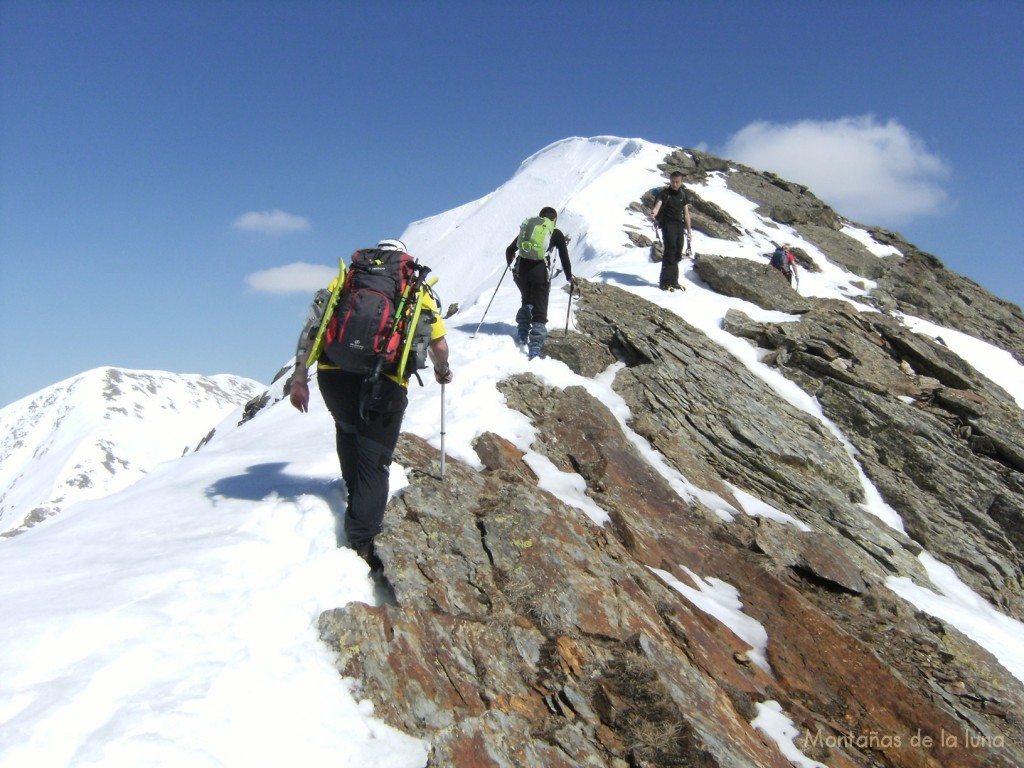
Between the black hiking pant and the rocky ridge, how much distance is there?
0.52 m

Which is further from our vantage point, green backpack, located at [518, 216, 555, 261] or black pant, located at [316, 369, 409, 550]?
green backpack, located at [518, 216, 555, 261]

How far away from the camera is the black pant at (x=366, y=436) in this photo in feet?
19.6

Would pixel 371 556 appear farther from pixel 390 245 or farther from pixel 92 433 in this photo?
pixel 92 433

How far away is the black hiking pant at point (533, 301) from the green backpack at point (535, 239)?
13 cm

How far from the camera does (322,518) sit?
20.4ft

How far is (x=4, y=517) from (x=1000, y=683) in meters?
158

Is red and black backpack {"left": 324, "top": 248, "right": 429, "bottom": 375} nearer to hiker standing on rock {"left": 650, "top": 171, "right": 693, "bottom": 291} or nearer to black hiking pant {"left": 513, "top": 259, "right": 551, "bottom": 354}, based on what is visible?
black hiking pant {"left": 513, "top": 259, "right": 551, "bottom": 354}

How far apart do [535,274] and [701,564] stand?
5.92 metres

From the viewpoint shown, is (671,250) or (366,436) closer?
(366,436)

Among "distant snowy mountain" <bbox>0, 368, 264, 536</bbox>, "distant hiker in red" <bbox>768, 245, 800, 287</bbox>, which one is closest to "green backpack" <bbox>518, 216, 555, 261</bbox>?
"distant hiker in red" <bbox>768, 245, 800, 287</bbox>

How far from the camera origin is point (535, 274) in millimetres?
11938

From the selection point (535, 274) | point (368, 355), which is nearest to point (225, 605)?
point (368, 355)

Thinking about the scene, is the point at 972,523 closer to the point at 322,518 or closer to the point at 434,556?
the point at 434,556

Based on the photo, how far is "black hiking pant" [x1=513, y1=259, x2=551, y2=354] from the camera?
1175cm
